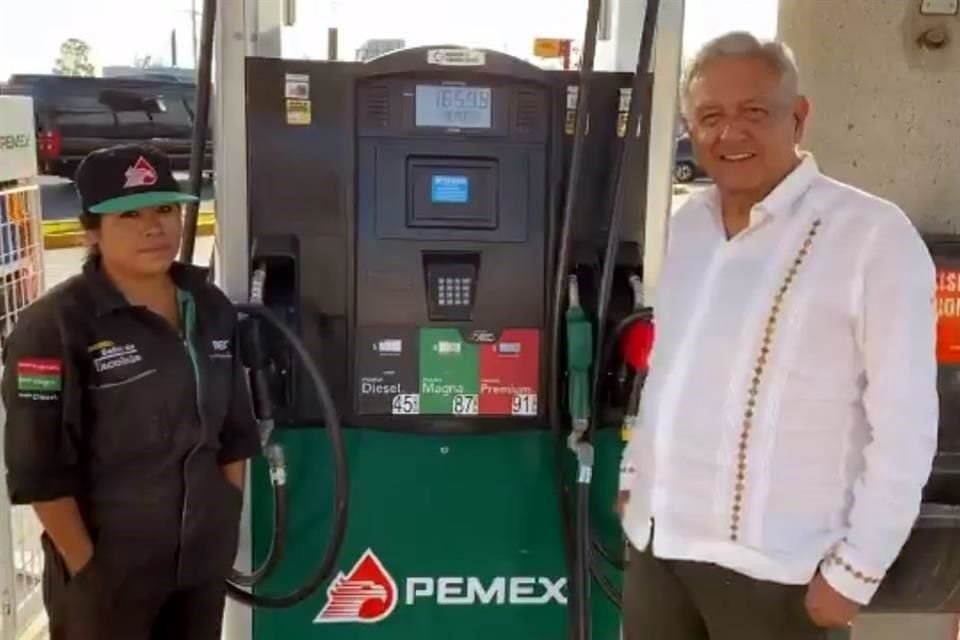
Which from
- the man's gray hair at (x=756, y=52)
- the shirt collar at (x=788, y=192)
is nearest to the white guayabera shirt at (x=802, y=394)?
the shirt collar at (x=788, y=192)

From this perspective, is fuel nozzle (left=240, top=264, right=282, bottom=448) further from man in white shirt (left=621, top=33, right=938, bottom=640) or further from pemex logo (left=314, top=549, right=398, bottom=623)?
man in white shirt (left=621, top=33, right=938, bottom=640)

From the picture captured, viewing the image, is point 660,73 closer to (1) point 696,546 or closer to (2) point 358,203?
(2) point 358,203

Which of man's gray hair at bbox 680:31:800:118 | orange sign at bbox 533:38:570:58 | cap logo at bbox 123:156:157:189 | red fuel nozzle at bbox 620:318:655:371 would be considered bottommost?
red fuel nozzle at bbox 620:318:655:371

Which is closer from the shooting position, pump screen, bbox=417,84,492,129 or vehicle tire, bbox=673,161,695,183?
pump screen, bbox=417,84,492,129

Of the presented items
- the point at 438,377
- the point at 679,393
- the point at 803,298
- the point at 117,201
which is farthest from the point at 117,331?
the point at 803,298

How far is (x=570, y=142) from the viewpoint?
8.16ft

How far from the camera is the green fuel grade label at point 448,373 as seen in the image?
8.21 feet

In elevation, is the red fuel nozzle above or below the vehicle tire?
above

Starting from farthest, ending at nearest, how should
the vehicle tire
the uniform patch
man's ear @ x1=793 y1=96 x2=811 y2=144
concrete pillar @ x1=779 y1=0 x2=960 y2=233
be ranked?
Result: the vehicle tire, concrete pillar @ x1=779 y1=0 x2=960 y2=233, the uniform patch, man's ear @ x1=793 y1=96 x2=811 y2=144

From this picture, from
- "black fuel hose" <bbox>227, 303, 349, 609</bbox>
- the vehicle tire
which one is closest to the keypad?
"black fuel hose" <bbox>227, 303, 349, 609</bbox>

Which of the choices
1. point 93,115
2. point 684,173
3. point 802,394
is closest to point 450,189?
point 802,394

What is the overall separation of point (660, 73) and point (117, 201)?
1.18 meters

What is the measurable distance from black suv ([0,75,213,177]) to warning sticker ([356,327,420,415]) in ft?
35.2

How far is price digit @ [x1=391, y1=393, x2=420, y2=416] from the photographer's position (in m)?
2.53
